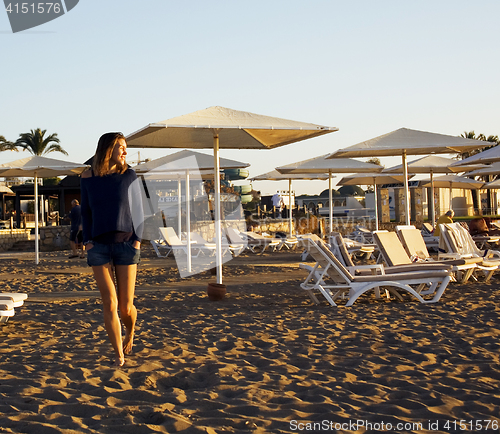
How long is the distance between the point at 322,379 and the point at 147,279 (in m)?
6.80

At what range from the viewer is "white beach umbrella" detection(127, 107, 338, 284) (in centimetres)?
681

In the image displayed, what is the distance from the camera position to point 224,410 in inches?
113

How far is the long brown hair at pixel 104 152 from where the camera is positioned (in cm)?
362

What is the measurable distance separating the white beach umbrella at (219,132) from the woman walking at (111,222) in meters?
2.91

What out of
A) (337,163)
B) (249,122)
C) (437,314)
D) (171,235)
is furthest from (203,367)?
(171,235)

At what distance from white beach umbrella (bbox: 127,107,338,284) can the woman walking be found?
9.55ft

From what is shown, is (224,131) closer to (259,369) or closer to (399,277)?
(399,277)

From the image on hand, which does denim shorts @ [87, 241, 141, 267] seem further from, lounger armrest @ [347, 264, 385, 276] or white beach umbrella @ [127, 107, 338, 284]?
lounger armrest @ [347, 264, 385, 276]

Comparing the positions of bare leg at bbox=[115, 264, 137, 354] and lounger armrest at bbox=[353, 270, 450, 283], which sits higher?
bare leg at bbox=[115, 264, 137, 354]

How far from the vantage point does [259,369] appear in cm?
368

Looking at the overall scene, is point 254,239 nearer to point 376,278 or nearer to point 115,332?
point 376,278

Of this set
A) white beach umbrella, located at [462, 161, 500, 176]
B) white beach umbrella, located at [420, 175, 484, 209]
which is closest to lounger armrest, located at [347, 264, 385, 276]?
white beach umbrella, located at [462, 161, 500, 176]

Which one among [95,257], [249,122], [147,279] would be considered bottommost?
[147,279]

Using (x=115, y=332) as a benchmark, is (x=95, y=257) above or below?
above
